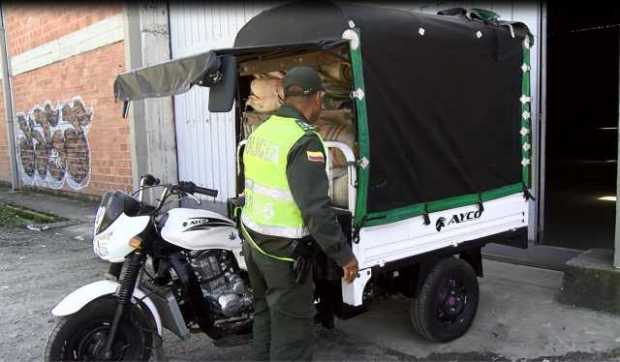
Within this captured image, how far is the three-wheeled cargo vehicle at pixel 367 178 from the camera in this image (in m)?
3.16

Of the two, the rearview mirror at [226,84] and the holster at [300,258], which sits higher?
the rearview mirror at [226,84]

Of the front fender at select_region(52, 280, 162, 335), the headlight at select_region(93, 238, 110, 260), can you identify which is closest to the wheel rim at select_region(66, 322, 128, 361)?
the front fender at select_region(52, 280, 162, 335)

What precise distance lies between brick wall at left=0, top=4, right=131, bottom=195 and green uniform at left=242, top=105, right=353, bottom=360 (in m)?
8.11

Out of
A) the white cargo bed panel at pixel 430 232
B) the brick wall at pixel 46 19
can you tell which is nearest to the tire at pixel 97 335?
the white cargo bed panel at pixel 430 232

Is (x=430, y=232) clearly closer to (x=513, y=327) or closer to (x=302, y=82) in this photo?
(x=513, y=327)

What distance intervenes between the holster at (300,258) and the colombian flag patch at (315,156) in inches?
16.9

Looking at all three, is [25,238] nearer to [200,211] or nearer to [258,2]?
[258,2]

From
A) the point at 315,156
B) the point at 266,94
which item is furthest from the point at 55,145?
the point at 315,156

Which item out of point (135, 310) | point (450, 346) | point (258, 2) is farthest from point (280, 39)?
point (258, 2)

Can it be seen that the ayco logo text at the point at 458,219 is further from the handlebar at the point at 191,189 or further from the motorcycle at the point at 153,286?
the handlebar at the point at 191,189

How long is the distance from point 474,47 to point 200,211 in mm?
2117

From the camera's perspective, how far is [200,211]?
349 cm

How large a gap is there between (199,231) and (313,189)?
3.13 ft

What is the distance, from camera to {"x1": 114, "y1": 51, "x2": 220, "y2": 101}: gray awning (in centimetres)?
297
